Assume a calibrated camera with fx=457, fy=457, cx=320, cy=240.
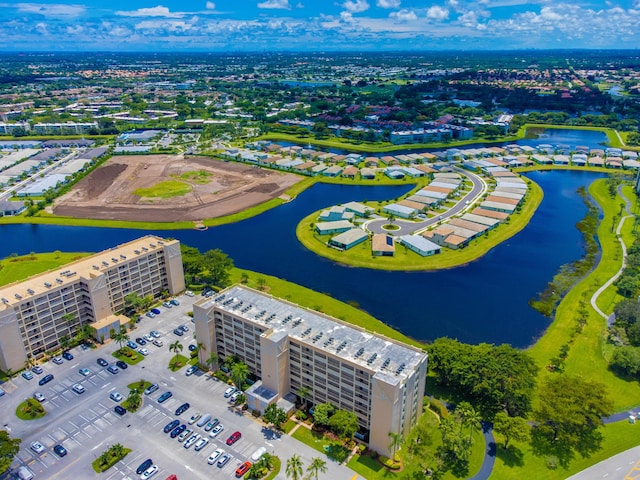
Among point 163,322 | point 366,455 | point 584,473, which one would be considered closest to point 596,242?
point 584,473

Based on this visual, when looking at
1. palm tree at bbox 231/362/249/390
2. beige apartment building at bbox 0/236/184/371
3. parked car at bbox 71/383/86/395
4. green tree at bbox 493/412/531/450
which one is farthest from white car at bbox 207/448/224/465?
green tree at bbox 493/412/531/450

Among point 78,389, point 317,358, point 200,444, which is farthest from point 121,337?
point 317,358

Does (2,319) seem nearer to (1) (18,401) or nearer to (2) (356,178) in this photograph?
(1) (18,401)

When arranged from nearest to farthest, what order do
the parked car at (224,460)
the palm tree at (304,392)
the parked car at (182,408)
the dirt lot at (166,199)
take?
the parked car at (224,460) → the palm tree at (304,392) → the parked car at (182,408) → the dirt lot at (166,199)

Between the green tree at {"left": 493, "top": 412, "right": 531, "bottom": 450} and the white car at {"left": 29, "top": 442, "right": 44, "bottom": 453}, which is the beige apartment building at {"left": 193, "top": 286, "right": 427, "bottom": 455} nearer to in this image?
the green tree at {"left": 493, "top": 412, "right": 531, "bottom": 450}

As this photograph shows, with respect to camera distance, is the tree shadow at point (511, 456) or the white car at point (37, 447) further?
the white car at point (37, 447)

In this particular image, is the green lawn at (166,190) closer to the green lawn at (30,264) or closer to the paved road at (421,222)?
the green lawn at (30,264)

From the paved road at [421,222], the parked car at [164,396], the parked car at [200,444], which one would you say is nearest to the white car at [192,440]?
A: the parked car at [200,444]

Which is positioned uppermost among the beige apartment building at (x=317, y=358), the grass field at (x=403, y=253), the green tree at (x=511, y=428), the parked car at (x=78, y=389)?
the beige apartment building at (x=317, y=358)
